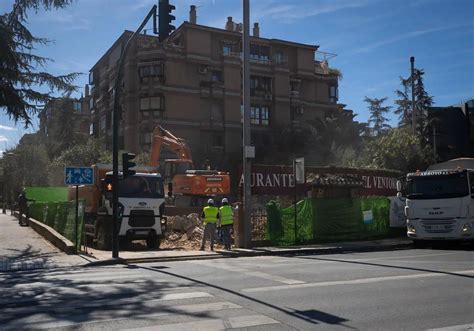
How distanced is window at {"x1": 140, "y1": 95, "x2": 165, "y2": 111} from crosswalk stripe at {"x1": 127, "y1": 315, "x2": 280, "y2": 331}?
47699 mm

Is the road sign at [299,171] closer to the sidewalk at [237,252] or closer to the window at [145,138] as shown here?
the sidewalk at [237,252]

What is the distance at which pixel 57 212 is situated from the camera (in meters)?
24.5

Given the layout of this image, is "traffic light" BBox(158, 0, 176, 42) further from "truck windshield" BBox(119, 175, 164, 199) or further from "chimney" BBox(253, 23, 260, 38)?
"chimney" BBox(253, 23, 260, 38)

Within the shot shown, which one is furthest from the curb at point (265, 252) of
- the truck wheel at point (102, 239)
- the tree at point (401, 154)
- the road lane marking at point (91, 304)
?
the tree at point (401, 154)

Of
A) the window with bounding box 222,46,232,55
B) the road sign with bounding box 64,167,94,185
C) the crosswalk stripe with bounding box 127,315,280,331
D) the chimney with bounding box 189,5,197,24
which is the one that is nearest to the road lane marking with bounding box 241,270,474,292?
the crosswalk stripe with bounding box 127,315,280,331

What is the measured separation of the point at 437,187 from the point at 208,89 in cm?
4012

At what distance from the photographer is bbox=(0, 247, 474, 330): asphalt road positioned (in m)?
7.50

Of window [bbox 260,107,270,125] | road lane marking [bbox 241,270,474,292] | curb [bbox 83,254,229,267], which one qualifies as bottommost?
curb [bbox 83,254,229,267]

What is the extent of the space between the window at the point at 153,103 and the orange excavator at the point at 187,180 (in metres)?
22.8

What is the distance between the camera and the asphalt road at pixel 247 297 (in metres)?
7.50

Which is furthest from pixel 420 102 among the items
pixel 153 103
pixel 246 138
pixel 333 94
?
pixel 246 138

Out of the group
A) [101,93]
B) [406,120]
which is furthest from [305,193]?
[406,120]

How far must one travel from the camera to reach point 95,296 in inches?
382

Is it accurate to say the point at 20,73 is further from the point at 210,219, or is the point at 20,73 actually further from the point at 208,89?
the point at 208,89
